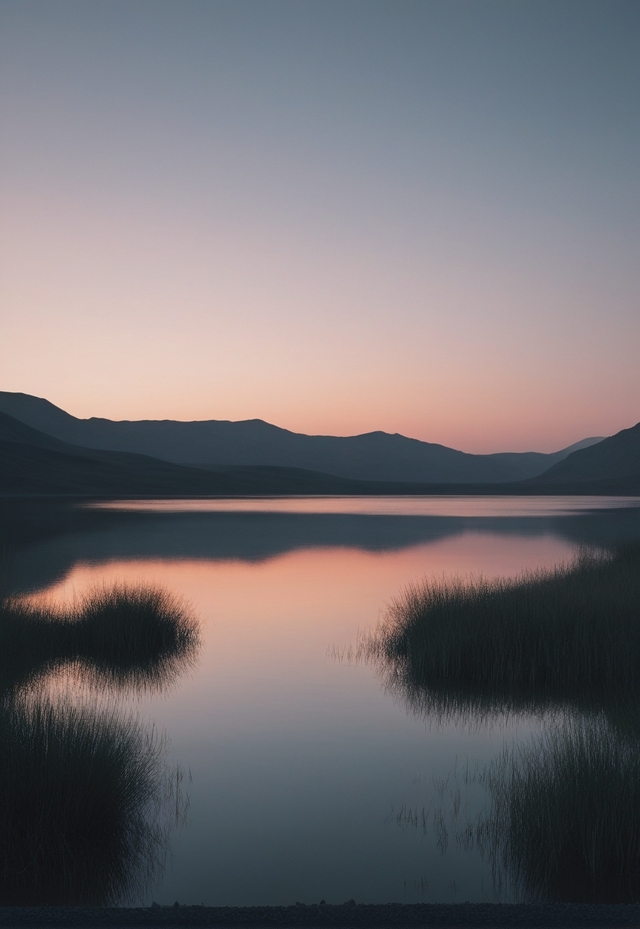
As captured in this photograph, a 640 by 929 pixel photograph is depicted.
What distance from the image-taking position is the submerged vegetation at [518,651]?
9.41 meters

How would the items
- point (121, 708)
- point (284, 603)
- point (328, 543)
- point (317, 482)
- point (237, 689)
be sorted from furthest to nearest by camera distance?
point (317, 482) < point (328, 543) < point (284, 603) < point (237, 689) < point (121, 708)

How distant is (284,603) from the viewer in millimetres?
18141

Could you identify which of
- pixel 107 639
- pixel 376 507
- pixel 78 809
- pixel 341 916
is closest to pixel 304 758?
pixel 78 809

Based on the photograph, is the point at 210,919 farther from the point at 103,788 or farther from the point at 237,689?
the point at 237,689

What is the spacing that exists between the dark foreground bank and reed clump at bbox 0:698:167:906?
0.94 metres

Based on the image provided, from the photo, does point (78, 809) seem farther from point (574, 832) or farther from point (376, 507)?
point (376, 507)

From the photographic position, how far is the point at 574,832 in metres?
4.90

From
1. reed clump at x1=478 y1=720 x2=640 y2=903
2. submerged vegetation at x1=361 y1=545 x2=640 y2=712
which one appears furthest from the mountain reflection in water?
submerged vegetation at x1=361 y1=545 x2=640 y2=712

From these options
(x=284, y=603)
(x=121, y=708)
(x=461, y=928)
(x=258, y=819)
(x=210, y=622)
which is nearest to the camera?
(x=461, y=928)

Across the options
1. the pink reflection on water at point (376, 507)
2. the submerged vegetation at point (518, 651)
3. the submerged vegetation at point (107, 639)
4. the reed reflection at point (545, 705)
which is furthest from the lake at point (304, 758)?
the pink reflection on water at point (376, 507)

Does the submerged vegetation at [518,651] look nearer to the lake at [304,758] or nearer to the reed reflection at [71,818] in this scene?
the lake at [304,758]

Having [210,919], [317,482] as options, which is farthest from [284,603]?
[317,482]

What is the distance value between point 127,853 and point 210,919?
1572 millimetres

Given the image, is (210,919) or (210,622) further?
(210,622)
